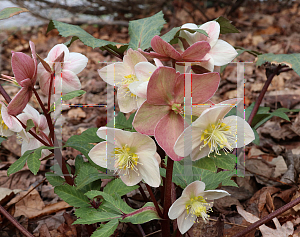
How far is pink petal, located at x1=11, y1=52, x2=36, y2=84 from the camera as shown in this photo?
78 centimetres

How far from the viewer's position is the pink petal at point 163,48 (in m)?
0.72

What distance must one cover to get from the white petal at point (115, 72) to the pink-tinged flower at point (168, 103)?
20cm

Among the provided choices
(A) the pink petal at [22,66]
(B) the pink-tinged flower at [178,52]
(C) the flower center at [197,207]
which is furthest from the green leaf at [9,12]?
(C) the flower center at [197,207]

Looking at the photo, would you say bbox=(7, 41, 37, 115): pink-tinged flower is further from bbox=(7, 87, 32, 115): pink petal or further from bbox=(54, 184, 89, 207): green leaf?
bbox=(54, 184, 89, 207): green leaf

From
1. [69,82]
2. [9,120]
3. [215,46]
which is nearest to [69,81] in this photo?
[69,82]

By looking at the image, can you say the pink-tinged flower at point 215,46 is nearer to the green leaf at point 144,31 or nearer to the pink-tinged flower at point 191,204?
the green leaf at point 144,31

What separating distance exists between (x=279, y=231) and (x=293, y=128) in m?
0.86

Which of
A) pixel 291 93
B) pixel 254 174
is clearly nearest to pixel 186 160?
pixel 254 174

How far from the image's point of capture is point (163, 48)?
738mm

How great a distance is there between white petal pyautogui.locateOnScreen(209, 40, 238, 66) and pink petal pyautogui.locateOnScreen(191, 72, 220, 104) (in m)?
0.17

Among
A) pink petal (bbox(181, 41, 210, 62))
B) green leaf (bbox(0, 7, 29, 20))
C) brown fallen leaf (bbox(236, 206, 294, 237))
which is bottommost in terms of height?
brown fallen leaf (bbox(236, 206, 294, 237))

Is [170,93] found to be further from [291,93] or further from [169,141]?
[291,93]

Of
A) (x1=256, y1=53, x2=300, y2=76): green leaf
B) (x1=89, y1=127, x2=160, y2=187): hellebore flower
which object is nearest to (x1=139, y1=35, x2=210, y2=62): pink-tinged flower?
(x1=89, y1=127, x2=160, y2=187): hellebore flower

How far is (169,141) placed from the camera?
0.68 metres
